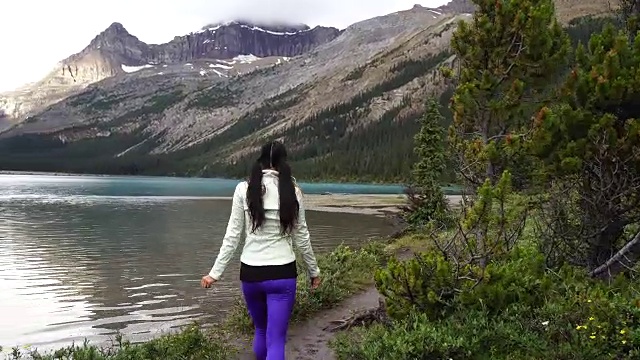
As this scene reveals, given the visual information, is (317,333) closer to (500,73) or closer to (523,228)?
(523,228)

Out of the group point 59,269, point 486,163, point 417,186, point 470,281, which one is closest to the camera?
point 470,281

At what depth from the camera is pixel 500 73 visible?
9.47 meters

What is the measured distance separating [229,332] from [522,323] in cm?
522

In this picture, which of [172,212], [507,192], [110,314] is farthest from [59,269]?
[172,212]

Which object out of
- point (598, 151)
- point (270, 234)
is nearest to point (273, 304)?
point (270, 234)

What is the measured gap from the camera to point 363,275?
1430 centimetres

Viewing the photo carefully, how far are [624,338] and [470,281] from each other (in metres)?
1.83

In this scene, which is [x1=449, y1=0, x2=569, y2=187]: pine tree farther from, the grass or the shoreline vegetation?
the grass

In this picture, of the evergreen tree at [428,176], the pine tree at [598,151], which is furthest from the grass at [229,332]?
the evergreen tree at [428,176]

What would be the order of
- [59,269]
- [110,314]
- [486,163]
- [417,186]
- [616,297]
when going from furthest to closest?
[417,186]
[59,269]
[110,314]
[486,163]
[616,297]

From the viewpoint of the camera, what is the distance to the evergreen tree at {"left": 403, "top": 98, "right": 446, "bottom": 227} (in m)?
27.8

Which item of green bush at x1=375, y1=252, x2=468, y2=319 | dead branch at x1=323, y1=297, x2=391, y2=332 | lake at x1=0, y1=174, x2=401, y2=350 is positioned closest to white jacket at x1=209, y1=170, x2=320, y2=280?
green bush at x1=375, y1=252, x2=468, y2=319

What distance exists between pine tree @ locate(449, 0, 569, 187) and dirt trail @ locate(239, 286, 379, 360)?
366 cm

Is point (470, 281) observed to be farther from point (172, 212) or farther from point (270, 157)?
point (172, 212)
